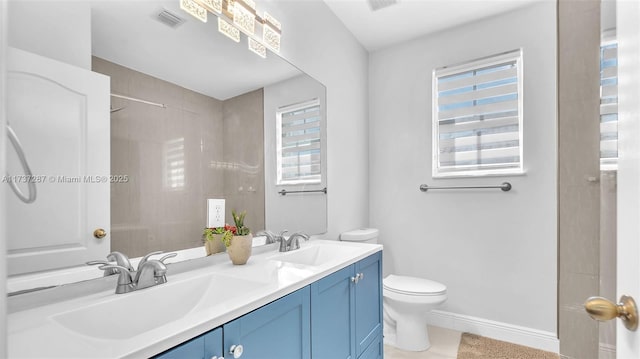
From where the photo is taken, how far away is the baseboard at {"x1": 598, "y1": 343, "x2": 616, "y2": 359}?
717 millimetres

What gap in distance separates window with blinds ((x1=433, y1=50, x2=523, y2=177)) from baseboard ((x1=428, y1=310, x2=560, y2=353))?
1.15 metres

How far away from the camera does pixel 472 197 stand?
8.15 feet

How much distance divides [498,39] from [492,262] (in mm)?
1724

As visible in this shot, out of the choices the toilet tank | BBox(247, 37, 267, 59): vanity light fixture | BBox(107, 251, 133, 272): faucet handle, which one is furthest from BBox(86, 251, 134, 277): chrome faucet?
the toilet tank

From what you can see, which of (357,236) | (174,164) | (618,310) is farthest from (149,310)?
(357,236)

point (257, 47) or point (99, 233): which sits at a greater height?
point (257, 47)

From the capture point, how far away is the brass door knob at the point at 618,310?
1.66 feet

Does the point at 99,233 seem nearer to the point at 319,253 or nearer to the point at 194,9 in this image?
the point at 194,9

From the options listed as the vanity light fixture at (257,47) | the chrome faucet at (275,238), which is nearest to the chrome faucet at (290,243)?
the chrome faucet at (275,238)

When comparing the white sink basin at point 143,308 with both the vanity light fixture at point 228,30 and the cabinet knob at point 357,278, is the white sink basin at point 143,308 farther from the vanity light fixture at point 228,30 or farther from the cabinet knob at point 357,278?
the vanity light fixture at point 228,30

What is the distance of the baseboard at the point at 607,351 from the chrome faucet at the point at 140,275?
122cm

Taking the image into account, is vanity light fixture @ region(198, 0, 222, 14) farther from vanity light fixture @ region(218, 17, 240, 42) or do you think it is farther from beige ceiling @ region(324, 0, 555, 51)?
beige ceiling @ region(324, 0, 555, 51)

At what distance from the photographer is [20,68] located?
Result: 0.81m

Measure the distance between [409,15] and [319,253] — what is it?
1.94 m
